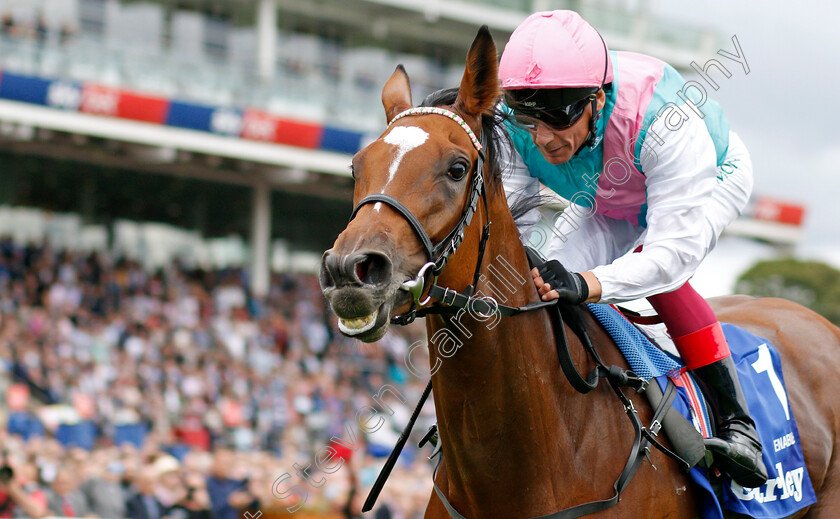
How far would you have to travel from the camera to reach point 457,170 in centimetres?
207

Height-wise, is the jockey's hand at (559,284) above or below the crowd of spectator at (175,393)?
above

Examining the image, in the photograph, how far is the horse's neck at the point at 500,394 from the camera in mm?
2207

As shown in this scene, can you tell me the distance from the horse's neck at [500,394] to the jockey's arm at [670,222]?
26cm

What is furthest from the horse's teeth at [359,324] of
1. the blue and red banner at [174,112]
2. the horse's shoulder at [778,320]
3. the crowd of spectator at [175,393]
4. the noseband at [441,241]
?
the blue and red banner at [174,112]

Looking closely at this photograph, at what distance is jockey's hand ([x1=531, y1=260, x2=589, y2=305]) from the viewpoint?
2295 mm

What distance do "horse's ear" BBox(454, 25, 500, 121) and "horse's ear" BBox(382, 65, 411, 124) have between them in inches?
8.3

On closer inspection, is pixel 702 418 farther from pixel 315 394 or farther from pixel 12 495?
pixel 315 394

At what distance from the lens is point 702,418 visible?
2.68m

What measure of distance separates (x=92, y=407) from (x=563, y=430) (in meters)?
6.87

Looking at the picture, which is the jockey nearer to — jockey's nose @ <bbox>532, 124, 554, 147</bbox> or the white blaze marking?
jockey's nose @ <bbox>532, 124, 554, 147</bbox>

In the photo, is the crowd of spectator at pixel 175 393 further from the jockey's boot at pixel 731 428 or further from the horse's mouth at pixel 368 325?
the horse's mouth at pixel 368 325

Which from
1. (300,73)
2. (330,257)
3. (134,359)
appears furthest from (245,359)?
(330,257)

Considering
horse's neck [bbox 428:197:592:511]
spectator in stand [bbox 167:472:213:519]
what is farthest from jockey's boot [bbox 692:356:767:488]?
spectator in stand [bbox 167:472:213:519]

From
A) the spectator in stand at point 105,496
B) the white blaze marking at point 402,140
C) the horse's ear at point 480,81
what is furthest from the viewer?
the spectator in stand at point 105,496
